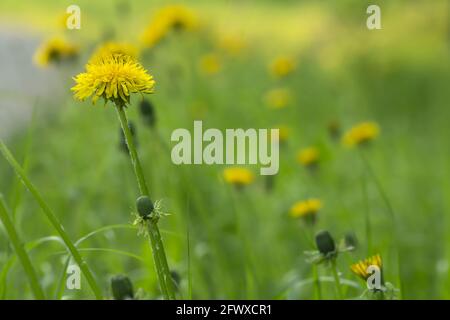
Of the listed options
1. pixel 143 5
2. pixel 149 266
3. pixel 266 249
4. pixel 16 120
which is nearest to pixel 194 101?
pixel 16 120

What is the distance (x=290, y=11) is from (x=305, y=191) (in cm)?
455

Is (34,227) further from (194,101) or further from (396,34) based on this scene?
(396,34)

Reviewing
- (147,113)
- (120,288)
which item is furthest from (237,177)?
(120,288)

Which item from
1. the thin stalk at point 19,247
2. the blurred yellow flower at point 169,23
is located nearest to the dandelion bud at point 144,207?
the thin stalk at point 19,247

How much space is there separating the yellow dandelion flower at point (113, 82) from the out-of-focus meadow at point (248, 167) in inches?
9.0

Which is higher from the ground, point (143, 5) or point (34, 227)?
point (143, 5)

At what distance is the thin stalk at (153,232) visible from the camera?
998mm

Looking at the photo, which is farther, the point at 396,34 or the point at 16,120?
the point at 396,34

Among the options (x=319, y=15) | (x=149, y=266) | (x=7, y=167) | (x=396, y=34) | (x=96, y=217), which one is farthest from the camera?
(x=319, y=15)

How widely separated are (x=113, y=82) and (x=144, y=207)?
0.56ft

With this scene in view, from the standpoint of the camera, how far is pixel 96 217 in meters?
2.48

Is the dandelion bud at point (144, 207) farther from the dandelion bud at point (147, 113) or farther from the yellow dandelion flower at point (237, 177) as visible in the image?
the yellow dandelion flower at point (237, 177)
